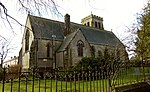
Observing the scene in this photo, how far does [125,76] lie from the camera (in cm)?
889

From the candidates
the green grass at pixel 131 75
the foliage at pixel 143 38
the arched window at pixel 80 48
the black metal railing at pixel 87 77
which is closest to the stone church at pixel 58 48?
the arched window at pixel 80 48

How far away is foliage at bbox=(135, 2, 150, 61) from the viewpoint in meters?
15.9

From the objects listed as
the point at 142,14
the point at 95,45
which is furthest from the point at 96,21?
the point at 142,14

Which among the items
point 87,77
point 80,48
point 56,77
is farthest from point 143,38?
point 80,48

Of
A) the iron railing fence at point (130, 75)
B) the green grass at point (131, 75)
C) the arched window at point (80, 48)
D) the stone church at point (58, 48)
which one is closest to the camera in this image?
the iron railing fence at point (130, 75)

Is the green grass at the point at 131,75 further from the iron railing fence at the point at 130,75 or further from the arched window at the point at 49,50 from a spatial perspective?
the arched window at the point at 49,50

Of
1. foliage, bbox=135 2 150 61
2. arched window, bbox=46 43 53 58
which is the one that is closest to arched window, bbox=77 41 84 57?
arched window, bbox=46 43 53 58

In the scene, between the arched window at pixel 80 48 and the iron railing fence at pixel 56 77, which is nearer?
the iron railing fence at pixel 56 77

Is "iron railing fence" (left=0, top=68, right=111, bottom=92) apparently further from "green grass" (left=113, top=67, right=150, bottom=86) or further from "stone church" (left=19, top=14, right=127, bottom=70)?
"stone church" (left=19, top=14, right=127, bottom=70)

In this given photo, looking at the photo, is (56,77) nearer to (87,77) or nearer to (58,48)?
(87,77)

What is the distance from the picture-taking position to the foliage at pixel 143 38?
624 inches

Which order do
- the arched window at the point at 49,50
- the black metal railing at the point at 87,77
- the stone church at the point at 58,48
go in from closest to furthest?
the black metal railing at the point at 87,77 → the stone church at the point at 58,48 → the arched window at the point at 49,50

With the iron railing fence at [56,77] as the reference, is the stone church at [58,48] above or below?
above

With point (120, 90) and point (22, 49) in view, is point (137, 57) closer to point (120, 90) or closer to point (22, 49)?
point (120, 90)
